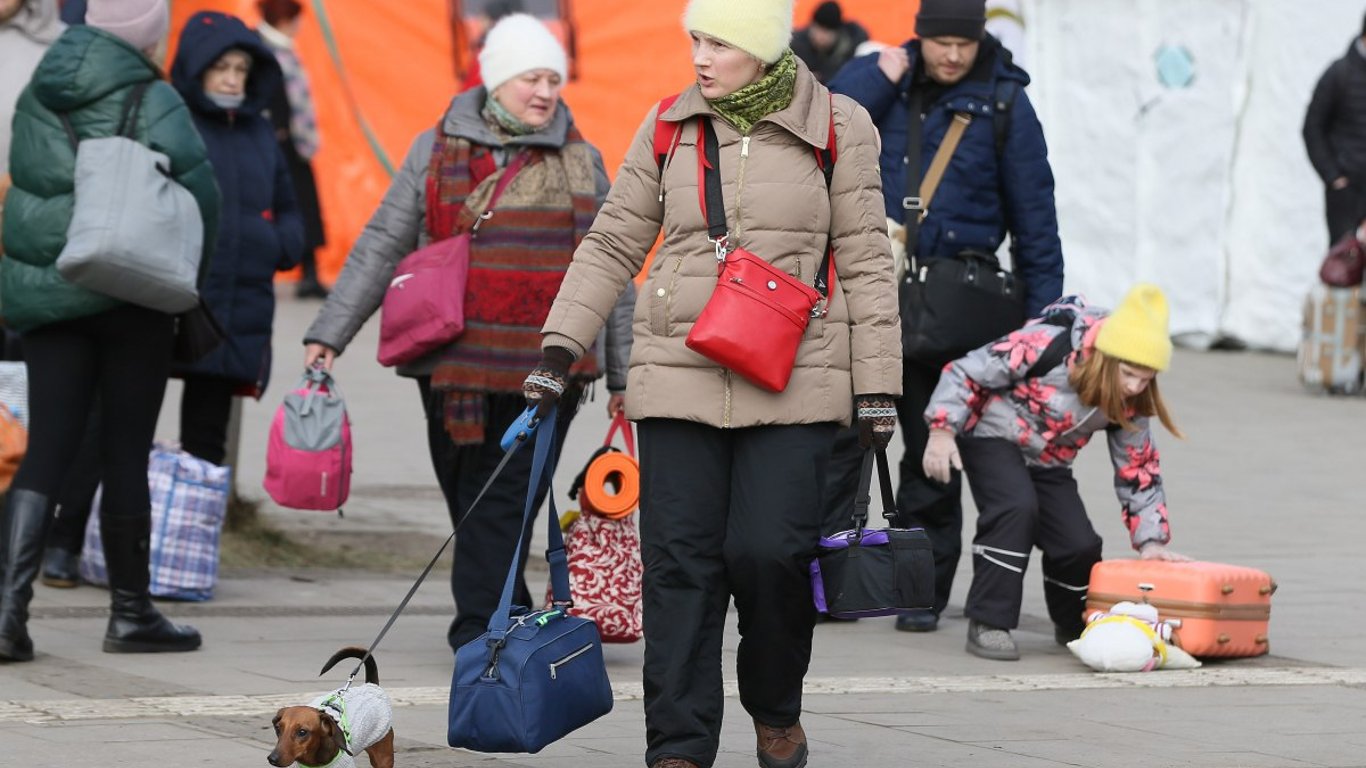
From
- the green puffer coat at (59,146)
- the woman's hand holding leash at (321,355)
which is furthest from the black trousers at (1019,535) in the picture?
the green puffer coat at (59,146)

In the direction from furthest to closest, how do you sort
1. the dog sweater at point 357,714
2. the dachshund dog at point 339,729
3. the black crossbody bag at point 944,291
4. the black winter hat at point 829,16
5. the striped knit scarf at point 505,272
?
the black winter hat at point 829,16 < the black crossbody bag at point 944,291 < the striped knit scarf at point 505,272 < the dog sweater at point 357,714 < the dachshund dog at point 339,729

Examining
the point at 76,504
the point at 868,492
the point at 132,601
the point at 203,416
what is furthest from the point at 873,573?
the point at 76,504

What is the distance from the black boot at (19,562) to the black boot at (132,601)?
0.23 metres

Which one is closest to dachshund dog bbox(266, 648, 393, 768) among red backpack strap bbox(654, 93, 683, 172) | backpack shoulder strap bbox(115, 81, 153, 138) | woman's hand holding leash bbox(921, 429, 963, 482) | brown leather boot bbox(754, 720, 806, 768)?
brown leather boot bbox(754, 720, 806, 768)

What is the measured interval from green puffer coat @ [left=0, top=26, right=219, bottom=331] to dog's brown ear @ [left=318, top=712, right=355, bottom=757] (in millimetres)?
2307

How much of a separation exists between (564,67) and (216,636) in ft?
6.77

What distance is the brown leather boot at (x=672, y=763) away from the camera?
5348 millimetres

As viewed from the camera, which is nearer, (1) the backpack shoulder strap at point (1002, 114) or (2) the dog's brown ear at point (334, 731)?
(2) the dog's brown ear at point (334, 731)

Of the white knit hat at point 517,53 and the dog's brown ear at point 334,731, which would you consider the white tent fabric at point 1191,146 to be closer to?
the white knit hat at point 517,53

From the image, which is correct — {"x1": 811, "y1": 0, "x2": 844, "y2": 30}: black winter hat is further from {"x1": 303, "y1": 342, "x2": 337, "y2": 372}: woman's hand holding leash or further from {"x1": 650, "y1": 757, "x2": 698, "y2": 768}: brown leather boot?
{"x1": 650, "y1": 757, "x2": 698, "y2": 768}: brown leather boot

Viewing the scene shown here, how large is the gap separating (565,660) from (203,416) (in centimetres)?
356

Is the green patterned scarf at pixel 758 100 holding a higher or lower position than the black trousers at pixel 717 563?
higher

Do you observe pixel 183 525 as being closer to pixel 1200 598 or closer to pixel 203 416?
pixel 203 416

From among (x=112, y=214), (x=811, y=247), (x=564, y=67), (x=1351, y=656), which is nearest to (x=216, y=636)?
(x=112, y=214)
